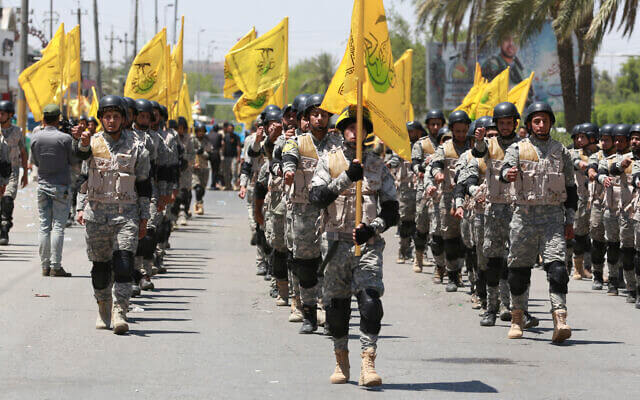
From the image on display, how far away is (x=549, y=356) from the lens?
970cm

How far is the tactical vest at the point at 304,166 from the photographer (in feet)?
34.6

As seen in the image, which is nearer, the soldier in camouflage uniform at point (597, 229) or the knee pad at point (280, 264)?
the knee pad at point (280, 264)

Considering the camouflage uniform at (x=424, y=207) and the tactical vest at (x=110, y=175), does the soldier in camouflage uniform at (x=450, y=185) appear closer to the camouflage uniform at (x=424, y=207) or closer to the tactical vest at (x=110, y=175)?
the camouflage uniform at (x=424, y=207)

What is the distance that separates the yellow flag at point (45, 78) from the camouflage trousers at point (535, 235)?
13.4m

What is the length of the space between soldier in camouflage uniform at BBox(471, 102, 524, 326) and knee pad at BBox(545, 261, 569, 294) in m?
0.84

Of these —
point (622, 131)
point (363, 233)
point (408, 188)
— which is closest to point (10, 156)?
point (408, 188)

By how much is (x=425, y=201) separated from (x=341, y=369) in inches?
331

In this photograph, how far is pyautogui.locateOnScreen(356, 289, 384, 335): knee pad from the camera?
809 cm

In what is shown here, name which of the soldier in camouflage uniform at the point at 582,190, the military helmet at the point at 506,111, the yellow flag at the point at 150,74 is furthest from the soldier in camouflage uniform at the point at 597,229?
the yellow flag at the point at 150,74

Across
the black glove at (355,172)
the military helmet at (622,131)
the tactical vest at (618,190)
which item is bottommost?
the tactical vest at (618,190)

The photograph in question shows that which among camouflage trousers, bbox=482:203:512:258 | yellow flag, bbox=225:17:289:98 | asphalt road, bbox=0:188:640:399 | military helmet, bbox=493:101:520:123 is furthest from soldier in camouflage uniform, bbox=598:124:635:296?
yellow flag, bbox=225:17:289:98

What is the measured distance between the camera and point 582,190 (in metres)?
16.1

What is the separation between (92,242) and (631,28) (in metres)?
15.6

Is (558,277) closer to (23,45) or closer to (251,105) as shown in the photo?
(251,105)
